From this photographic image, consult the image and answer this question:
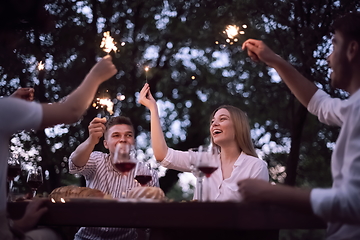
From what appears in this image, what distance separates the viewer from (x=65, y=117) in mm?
2326

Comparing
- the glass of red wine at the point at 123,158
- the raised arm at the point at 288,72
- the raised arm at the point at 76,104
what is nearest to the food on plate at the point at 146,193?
the glass of red wine at the point at 123,158

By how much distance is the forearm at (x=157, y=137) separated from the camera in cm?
436

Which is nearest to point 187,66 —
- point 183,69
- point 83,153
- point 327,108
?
point 183,69

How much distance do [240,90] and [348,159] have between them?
28.2 ft

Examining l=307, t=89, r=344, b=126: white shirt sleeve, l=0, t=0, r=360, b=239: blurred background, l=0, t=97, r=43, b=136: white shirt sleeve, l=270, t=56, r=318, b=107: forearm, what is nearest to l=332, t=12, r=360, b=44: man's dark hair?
l=307, t=89, r=344, b=126: white shirt sleeve

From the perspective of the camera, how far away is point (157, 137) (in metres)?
4.42

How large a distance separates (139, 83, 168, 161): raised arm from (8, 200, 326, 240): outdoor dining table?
192 centimetres

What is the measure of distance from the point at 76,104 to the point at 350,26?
152 centimetres

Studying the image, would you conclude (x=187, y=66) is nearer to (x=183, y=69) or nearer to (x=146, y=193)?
(x=183, y=69)

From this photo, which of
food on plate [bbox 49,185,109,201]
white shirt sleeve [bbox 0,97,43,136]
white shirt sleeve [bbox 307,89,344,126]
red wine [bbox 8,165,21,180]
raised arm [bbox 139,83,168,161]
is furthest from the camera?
raised arm [bbox 139,83,168,161]

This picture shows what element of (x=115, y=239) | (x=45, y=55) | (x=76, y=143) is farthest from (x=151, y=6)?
(x=115, y=239)

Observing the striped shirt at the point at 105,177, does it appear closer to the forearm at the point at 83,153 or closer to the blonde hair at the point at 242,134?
the forearm at the point at 83,153

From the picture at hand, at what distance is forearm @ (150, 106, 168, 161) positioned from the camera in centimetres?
436

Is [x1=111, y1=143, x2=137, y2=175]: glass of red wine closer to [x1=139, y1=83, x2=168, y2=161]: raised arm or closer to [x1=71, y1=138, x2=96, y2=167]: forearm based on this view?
[x1=71, y1=138, x2=96, y2=167]: forearm
